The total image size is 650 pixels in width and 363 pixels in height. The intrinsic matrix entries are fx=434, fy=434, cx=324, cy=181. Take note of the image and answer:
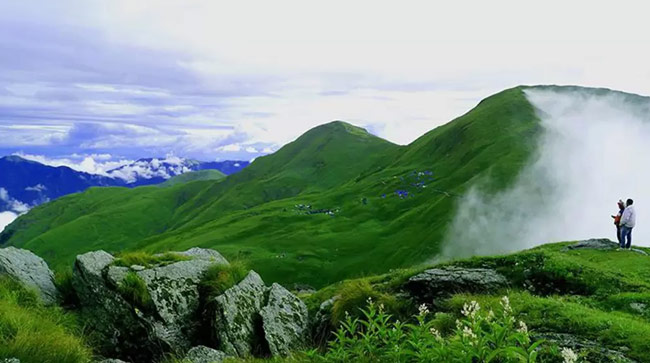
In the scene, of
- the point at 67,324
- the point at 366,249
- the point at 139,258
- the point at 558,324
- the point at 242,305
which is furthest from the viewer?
the point at 366,249

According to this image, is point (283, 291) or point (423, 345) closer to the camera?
point (423, 345)

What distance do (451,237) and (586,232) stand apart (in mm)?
66282

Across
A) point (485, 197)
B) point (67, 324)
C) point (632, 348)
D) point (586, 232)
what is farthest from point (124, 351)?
point (586, 232)

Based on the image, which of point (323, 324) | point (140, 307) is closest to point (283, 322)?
point (323, 324)

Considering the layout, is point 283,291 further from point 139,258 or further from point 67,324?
point 67,324

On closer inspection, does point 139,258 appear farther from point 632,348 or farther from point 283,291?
point 632,348

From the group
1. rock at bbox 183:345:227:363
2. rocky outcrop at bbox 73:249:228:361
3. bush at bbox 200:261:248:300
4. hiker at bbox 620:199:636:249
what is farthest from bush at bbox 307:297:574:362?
hiker at bbox 620:199:636:249

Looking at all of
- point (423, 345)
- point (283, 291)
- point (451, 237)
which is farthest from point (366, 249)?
point (423, 345)

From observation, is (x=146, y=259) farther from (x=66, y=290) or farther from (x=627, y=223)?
(x=627, y=223)

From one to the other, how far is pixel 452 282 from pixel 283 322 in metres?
7.32

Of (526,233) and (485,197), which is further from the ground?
(485,197)

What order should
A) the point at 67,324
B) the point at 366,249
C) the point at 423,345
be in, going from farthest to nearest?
1. the point at 366,249
2. the point at 67,324
3. the point at 423,345

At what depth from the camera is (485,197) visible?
190250 millimetres

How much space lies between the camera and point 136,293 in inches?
655
